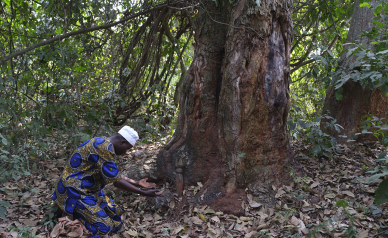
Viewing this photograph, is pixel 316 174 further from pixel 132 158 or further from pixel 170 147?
pixel 132 158

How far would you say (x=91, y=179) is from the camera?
2.96 metres

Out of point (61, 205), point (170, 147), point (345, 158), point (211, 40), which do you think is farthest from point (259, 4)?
point (61, 205)

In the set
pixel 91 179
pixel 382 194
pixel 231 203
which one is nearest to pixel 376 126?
pixel 382 194

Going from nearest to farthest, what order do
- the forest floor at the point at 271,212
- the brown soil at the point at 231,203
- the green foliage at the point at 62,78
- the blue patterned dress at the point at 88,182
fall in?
1. the forest floor at the point at 271,212
2. the blue patterned dress at the point at 88,182
3. the brown soil at the point at 231,203
4. the green foliage at the point at 62,78

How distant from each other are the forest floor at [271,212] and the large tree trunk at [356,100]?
0.38 m

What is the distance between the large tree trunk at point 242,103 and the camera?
3.15 metres

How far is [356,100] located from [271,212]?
203cm

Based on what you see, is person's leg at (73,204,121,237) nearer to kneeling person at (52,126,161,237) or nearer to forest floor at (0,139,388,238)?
kneeling person at (52,126,161,237)

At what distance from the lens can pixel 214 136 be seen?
11.3 ft

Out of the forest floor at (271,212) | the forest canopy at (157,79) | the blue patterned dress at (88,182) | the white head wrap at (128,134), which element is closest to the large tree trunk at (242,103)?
the forest canopy at (157,79)

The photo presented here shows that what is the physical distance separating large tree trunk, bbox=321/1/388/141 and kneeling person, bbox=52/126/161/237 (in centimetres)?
266

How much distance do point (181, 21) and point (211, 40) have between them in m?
2.55

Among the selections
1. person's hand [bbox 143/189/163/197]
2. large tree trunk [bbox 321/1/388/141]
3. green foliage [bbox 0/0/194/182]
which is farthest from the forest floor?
green foliage [bbox 0/0/194/182]

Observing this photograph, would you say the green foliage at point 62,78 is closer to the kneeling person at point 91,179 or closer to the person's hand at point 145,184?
the kneeling person at point 91,179
